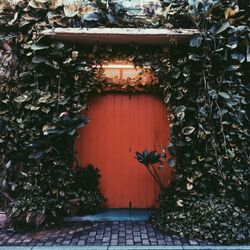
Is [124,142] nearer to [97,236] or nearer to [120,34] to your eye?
[97,236]

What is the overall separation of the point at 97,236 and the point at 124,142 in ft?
7.95

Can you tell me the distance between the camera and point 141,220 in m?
6.59

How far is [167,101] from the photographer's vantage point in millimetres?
6477

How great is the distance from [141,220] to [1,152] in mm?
3185

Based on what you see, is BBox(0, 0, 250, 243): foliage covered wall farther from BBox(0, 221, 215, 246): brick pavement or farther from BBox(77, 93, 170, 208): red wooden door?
BBox(77, 93, 170, 208): red wooden door

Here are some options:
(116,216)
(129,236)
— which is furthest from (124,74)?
(129,236)

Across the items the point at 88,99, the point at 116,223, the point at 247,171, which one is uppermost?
the point at 88,99

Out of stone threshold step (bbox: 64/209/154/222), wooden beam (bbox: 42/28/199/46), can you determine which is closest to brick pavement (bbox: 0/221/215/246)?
stone threshold step (bbox: 64/209/154/222)

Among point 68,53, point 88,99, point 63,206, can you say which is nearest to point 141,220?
point 63,206

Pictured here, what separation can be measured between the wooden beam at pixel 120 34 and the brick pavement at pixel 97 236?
3.70 meters

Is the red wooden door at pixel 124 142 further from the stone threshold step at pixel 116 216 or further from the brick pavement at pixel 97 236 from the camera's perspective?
the brick pavement at pixel 97 236

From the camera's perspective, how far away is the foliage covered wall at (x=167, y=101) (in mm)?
6047

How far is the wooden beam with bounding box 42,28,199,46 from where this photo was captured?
→ 19.8 ft

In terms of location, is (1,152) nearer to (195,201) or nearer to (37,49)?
(37,49)
